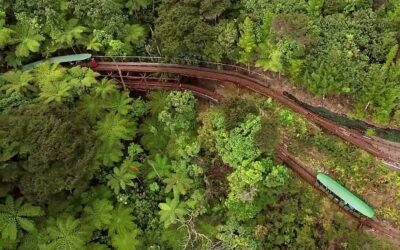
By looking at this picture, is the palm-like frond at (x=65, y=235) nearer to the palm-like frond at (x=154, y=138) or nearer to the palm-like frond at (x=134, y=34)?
the palm-like frond at (x=154, y=138)

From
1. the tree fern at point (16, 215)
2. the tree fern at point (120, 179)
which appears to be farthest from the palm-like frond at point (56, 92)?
the tree fern at point (16, 215)

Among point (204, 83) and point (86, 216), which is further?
point (204, 83)

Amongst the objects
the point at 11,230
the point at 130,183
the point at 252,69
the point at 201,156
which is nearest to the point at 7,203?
→ the point at 11,230

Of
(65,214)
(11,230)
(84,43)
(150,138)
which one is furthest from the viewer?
(84,43)

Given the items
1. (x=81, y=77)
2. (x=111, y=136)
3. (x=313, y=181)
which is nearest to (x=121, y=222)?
(x=111, y=136)

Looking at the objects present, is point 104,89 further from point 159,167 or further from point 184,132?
point 159,167

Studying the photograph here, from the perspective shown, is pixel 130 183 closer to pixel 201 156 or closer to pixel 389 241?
pixel 201 156

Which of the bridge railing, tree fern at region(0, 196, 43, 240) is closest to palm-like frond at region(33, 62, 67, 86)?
the bridge railing
